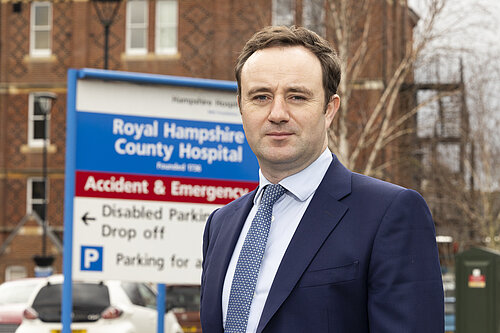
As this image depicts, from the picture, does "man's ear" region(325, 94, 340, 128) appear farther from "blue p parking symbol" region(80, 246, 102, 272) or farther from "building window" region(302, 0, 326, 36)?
"building window" region(302, 0, 326, 36)

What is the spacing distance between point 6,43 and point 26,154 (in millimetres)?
4776

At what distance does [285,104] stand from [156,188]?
402 cm

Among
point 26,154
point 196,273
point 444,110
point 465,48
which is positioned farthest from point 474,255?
point 26,154

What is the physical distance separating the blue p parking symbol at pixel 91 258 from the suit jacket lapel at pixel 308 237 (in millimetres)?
3827

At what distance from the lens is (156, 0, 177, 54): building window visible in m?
33.8

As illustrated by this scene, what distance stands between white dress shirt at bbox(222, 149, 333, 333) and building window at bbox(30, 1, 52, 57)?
111 ft

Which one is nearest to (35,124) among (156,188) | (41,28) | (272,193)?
(41,28)

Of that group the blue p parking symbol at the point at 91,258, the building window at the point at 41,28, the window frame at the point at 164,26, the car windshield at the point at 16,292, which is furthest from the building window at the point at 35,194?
the blue p parking symbol at the point at 91,258

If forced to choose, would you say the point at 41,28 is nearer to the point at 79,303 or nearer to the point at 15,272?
the point at 15,272

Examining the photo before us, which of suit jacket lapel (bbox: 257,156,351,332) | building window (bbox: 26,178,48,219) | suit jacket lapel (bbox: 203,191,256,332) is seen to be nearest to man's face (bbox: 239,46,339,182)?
suit jacket lapel (bbox: 257,156,351,332)

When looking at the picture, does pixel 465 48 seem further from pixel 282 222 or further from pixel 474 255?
pixel 282 222

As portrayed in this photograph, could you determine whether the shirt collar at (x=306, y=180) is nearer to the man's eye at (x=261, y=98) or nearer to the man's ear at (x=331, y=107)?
the man's ear at (x=331, y=107)

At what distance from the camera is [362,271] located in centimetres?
A: 215

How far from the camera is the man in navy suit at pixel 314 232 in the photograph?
83.7 inches
